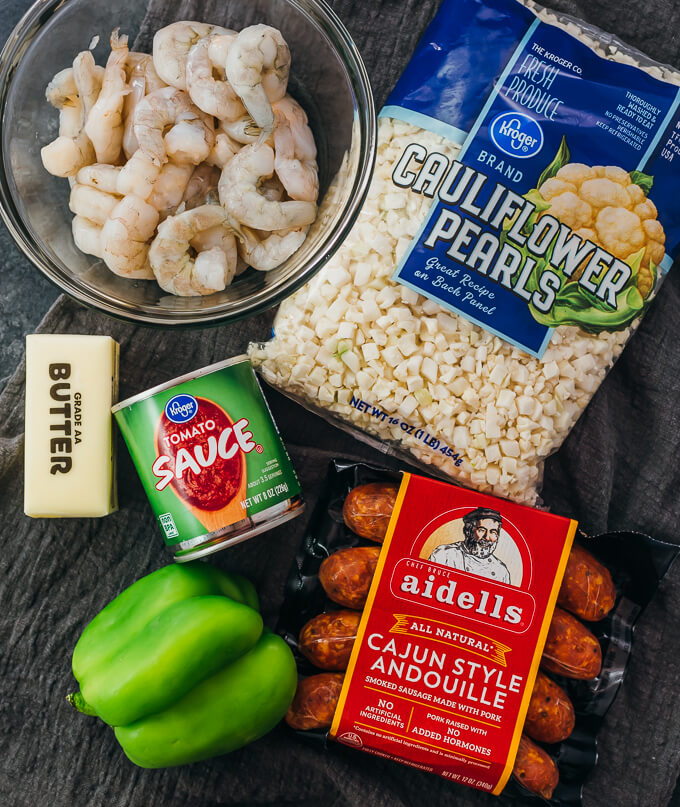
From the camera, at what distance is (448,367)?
1059 millimetres

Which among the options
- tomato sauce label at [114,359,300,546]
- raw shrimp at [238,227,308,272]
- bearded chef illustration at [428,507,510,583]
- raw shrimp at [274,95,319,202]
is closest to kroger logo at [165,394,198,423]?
tomato sauce label at [114,359,300,546]

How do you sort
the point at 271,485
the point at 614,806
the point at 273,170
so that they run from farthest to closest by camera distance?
the point at 614,806 < the point at 271,485 < the point at 273,170

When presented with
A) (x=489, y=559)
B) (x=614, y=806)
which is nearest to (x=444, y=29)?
(x=489, y=559)

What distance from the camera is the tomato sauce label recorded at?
99 cm

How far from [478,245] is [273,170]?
0.33m

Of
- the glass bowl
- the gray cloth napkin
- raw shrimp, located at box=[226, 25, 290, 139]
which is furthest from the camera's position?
the gray cloth napkin

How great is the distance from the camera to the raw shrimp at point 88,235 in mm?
942

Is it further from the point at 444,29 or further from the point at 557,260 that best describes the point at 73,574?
the point at 444,29

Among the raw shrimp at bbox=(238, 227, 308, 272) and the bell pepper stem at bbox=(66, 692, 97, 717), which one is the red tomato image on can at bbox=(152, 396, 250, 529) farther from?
the bell pepper stem at bbox=(66, 692, 97, 717)

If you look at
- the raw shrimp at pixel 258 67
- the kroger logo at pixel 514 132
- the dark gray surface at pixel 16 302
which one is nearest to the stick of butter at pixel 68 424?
the dark gray surface at pixel 16 302

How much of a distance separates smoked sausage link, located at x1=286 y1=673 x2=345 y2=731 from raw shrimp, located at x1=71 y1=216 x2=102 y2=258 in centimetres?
70

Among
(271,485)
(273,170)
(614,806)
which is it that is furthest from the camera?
(614,806)

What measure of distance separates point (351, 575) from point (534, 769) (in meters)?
0.39

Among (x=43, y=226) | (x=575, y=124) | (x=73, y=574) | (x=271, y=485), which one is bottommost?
(x=73, y=574)
